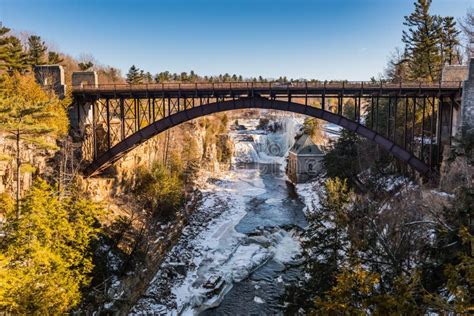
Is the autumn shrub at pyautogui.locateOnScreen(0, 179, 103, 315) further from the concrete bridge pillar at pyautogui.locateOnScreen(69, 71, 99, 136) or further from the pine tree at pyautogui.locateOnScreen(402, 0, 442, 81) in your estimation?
the pine tree at pyautogui.locateOnScreen(402, 0, 442, 81)

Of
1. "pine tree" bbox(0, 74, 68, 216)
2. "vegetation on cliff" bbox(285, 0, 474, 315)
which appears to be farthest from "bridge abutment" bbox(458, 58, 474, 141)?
"pine tree" bbox(0, 74, 68, 216)

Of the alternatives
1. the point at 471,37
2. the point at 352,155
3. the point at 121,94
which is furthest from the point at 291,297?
the point at 471,37

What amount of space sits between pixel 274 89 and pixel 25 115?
52.0ft

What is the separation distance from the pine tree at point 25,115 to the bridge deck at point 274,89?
3.20m

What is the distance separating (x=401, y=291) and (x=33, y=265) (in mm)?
11044

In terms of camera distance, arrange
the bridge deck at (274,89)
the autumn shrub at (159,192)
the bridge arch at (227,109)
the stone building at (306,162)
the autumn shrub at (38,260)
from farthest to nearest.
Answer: the stone building at (306,162), the autumn shrub at (159,192), the bridge arch at (227,109), the bridge deck at (274,89), the autumn shrub at (38,260)

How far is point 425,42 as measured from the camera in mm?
35156

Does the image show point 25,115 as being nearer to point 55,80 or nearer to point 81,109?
point 55,80

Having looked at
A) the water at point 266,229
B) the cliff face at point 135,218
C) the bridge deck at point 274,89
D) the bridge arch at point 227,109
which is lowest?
the water at point 266,229

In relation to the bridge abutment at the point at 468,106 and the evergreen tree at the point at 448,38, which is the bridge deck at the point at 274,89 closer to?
the bridge abutment at the point at 468,106

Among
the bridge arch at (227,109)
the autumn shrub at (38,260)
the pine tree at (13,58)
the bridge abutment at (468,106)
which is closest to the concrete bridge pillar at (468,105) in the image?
the bridge abutment at (468,106)

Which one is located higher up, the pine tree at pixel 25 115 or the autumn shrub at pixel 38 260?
the pine tree at pixel 25 115

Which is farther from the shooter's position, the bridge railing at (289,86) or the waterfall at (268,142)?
the waterfall at (268,142)

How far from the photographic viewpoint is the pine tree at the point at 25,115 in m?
15.5
